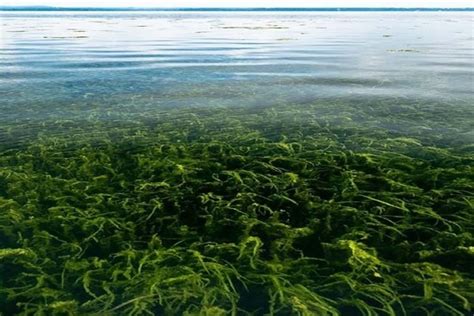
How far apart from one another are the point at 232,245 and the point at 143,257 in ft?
3.59

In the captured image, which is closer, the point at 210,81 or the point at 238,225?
the point at 238,225

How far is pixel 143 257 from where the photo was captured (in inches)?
215

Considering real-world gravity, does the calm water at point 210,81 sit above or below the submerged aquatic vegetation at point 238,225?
below

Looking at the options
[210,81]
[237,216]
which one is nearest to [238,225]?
[237,216]

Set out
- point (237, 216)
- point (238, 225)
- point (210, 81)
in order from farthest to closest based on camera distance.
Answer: point (210, 81) < point (237, 216) < point (238, 225)

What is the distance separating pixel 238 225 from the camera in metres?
6.27

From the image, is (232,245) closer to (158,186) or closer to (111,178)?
(158,186)

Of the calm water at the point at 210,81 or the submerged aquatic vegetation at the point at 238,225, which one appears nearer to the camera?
the submerged aquatic vegetation at the point at 238,225

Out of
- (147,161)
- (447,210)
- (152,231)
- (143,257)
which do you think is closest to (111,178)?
(147,161)

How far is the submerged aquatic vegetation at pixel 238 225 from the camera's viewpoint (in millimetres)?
4781

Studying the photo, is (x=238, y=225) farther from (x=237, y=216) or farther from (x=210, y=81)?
(x=210, y=81)

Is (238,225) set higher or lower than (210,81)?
higher

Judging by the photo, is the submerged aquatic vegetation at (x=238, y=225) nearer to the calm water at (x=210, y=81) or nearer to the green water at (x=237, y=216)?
the green water at (x=237, y=216)

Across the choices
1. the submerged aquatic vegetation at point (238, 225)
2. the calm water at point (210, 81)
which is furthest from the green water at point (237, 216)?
the calm water at point (210, 81)
